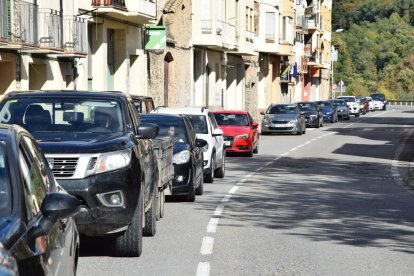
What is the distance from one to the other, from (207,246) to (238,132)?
2032 cm

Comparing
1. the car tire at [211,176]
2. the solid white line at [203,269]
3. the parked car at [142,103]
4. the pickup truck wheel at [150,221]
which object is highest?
Result: the parked car at [142,103]

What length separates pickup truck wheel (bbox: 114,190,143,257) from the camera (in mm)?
11055

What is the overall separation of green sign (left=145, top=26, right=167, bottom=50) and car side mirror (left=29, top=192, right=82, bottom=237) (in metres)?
37.7

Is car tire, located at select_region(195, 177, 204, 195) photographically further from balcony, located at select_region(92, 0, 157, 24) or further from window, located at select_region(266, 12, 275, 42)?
window, located at select_region(266, 12, 275, 42)

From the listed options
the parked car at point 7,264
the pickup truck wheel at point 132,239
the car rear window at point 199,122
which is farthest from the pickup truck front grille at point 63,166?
the car rear window at point 199,122

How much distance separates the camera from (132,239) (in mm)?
11102

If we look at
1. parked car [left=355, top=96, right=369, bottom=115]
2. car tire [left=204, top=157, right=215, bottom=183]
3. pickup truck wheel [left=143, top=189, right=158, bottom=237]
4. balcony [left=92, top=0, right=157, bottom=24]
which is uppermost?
balcony [left=92, top=0, right=157, bottom=24]

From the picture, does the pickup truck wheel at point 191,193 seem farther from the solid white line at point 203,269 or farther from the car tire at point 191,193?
the solid white line at point 203,269

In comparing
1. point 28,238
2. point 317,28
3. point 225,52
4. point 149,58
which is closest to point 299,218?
point 28,238

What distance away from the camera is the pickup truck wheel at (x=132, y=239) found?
36.3 feet

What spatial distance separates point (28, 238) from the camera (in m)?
5.60

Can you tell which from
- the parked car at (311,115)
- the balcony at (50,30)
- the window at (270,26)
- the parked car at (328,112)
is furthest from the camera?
the window at (270,26)

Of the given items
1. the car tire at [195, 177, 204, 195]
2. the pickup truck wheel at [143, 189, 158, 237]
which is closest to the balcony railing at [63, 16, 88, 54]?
the car tire at [195, 177, 204, 195]

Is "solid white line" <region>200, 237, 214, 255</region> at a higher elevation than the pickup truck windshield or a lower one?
lower
